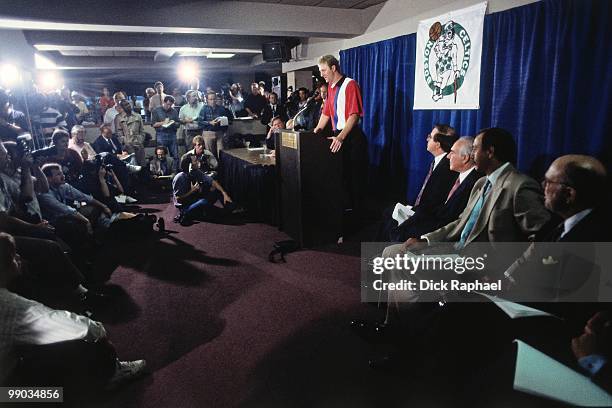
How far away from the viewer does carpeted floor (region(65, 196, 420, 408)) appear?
1.86 m

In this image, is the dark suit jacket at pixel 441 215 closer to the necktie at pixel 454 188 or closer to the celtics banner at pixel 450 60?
the necktie at pixel 454 188

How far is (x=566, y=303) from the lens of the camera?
146cm

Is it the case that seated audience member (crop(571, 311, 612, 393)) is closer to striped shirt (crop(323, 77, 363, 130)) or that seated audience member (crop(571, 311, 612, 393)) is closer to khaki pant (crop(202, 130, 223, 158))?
striped shirt (crop(323, 77, 363, 130))

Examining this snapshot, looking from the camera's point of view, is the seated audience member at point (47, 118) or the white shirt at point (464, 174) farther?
the seated audience member at point (47, 118)

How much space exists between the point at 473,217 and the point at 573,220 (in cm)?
59

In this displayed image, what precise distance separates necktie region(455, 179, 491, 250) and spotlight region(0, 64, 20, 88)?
27.6 feet

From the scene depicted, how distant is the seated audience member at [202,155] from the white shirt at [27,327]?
386 centimetres

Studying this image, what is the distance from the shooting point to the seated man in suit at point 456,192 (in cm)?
235

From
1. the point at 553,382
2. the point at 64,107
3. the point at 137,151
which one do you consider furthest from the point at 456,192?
the point at 64,107

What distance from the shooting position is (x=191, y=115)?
730 cm

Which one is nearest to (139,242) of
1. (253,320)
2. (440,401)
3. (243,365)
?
(253,320)

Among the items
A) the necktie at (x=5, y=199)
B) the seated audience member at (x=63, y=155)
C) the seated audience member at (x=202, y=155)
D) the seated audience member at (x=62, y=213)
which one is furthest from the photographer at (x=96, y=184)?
the necktie at (x=5, y=199)

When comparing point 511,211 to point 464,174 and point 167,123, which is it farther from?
point 167,123

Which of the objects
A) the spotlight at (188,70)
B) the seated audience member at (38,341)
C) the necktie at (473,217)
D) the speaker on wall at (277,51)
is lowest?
the seated audience member at (38,341)
